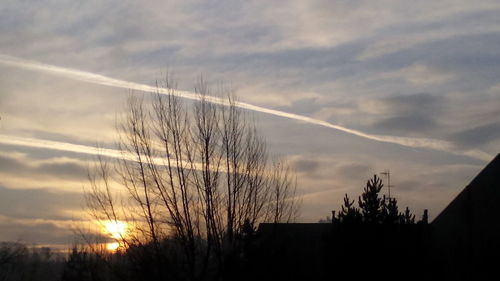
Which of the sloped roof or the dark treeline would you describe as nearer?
the dark treeline

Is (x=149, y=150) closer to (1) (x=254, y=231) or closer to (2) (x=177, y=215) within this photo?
(2) (x=177, y=215)

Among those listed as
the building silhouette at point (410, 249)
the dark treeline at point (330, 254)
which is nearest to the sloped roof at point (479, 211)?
the building silhouette at point (410, 249)

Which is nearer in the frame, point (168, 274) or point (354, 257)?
point (354, 257)

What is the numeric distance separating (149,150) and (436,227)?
31.9 ft

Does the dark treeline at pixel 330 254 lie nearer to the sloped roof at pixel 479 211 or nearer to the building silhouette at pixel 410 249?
the building silhouette at pixel 410 249

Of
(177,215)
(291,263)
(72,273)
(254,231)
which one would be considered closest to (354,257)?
(291,263)

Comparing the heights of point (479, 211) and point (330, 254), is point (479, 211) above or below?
above

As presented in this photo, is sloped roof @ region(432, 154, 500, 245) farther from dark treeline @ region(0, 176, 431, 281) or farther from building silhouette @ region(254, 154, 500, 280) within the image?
dark treeline @ region(0, 176, 431, 281)

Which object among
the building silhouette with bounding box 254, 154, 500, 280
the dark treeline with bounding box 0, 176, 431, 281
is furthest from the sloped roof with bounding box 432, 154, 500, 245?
the dark treeline with bounding box 0, 176, 431, 281

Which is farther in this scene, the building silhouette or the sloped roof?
the sloped roof

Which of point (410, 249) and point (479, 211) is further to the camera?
point (479, 211)

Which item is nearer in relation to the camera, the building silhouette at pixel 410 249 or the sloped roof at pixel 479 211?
the building silhouette at pixel 410 249

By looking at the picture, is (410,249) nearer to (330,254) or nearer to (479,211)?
(330,254)

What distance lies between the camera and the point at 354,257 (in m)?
13.9
